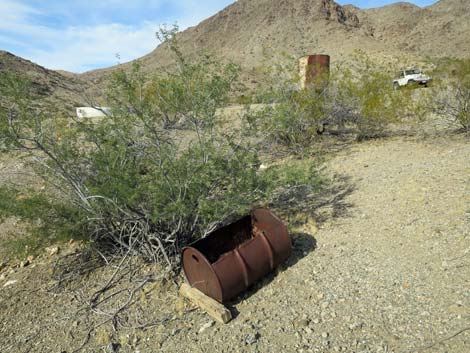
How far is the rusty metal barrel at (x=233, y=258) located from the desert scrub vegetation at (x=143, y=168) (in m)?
0.26

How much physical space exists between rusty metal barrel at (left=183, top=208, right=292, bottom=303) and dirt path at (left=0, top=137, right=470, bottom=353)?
0.22m

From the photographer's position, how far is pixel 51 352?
2906mm

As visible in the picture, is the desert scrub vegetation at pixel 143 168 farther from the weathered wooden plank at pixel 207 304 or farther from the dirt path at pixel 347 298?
the dirt path at pixel 347 298

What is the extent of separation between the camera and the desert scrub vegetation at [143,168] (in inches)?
139

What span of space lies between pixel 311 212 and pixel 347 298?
5.82 feet

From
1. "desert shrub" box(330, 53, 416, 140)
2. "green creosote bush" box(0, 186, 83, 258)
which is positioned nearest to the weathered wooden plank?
"green creosote bush" box(0, 186, 83, 258)

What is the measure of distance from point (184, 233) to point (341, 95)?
547 centimetres

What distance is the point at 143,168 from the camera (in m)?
4.39

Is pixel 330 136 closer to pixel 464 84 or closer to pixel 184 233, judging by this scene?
pixel 464 84

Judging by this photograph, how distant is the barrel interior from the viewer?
355 centimetres

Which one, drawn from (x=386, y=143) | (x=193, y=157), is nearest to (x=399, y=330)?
(x=193, y=157)

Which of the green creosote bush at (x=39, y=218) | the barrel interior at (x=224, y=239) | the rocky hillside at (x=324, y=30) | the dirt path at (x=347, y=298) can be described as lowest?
the dirt path at (x=347, y=298)

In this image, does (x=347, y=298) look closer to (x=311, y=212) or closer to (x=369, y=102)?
(x=311, y=212)

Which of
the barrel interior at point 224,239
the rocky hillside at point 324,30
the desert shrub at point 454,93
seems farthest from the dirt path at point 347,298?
the rocky hillside at point 324,30
